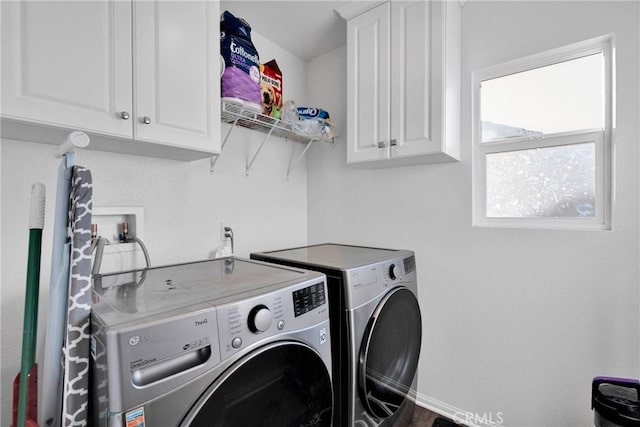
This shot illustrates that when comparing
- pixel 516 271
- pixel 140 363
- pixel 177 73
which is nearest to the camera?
pixel 140 363

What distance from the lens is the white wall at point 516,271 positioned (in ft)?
4.43

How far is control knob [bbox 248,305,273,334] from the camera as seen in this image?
0.88 metres

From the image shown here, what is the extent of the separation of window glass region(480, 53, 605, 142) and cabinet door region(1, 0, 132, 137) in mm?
1810

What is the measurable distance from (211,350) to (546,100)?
1953 millimetres

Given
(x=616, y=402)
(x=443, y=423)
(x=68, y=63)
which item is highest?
(x=68, y=63)

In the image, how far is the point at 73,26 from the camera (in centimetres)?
98

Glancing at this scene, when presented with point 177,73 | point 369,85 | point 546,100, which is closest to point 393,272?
point 369,85

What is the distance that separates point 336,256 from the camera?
1707 millimetres

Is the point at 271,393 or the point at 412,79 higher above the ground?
the point at 412,79

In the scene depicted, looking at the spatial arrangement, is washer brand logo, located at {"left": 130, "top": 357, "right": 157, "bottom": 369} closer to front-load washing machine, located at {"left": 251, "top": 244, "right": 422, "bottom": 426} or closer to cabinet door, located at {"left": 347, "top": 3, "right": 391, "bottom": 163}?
front-load washing machine, located at {"left": 251, "top": 244, "right": 422, "bottom": 426}

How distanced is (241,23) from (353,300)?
1477mm

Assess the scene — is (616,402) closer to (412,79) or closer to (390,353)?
(390,353)

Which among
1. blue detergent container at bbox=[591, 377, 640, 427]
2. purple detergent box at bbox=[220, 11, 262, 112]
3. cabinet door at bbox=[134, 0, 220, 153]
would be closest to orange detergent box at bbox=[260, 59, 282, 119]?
purple detergent box at bbox=[220, 11, 262, 112]

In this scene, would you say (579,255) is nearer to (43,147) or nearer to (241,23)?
(241,23)
